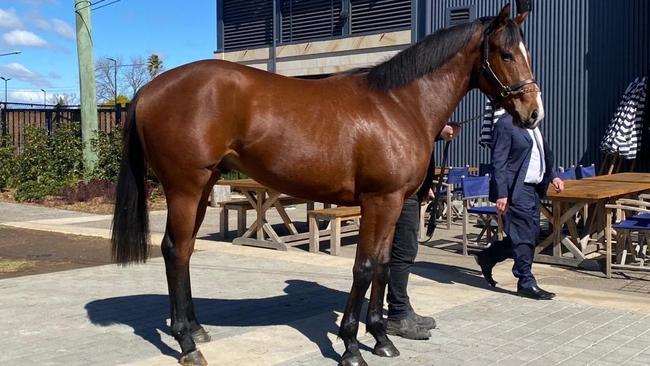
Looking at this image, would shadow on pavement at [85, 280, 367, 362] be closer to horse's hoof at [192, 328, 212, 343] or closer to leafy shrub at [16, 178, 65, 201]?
horse's hoof at [192, 328, 212, 343]

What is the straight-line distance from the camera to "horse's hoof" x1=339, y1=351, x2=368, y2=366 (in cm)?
436

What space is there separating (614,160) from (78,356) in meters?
11.0

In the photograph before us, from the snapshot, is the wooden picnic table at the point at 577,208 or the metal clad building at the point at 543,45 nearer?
the wooden picnic table at the point at 577,208

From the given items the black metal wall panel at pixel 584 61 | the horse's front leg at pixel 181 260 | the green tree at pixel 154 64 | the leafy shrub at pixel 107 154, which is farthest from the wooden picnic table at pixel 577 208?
the green tree at pixel 154 64

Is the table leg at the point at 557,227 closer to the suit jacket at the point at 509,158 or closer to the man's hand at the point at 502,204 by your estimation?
the suit jacket at the point at 509,158

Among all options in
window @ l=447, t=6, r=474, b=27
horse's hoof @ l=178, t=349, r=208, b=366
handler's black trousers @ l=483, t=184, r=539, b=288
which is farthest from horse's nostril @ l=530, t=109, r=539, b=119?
window @ l=447, t=6, r=474, b=27

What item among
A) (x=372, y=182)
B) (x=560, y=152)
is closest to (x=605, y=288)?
(x=372, y=182)

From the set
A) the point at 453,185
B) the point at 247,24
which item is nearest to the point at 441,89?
the point at 453,185

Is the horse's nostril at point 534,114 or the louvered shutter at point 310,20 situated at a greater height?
the louvered shutter at point 310,20

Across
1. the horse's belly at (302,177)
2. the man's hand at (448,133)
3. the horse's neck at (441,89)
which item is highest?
the horse's neck at (441,89)

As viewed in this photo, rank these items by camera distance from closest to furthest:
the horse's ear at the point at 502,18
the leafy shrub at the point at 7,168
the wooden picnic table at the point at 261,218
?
the horse's ear at the point at 502,18, the wooden picnic table at the point at 261,218, the leafy shrub at the point at 7,168

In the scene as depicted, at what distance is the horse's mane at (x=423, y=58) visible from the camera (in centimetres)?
466

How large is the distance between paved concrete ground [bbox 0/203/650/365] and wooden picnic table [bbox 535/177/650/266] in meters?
0.27

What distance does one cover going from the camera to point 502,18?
4.54 metres
